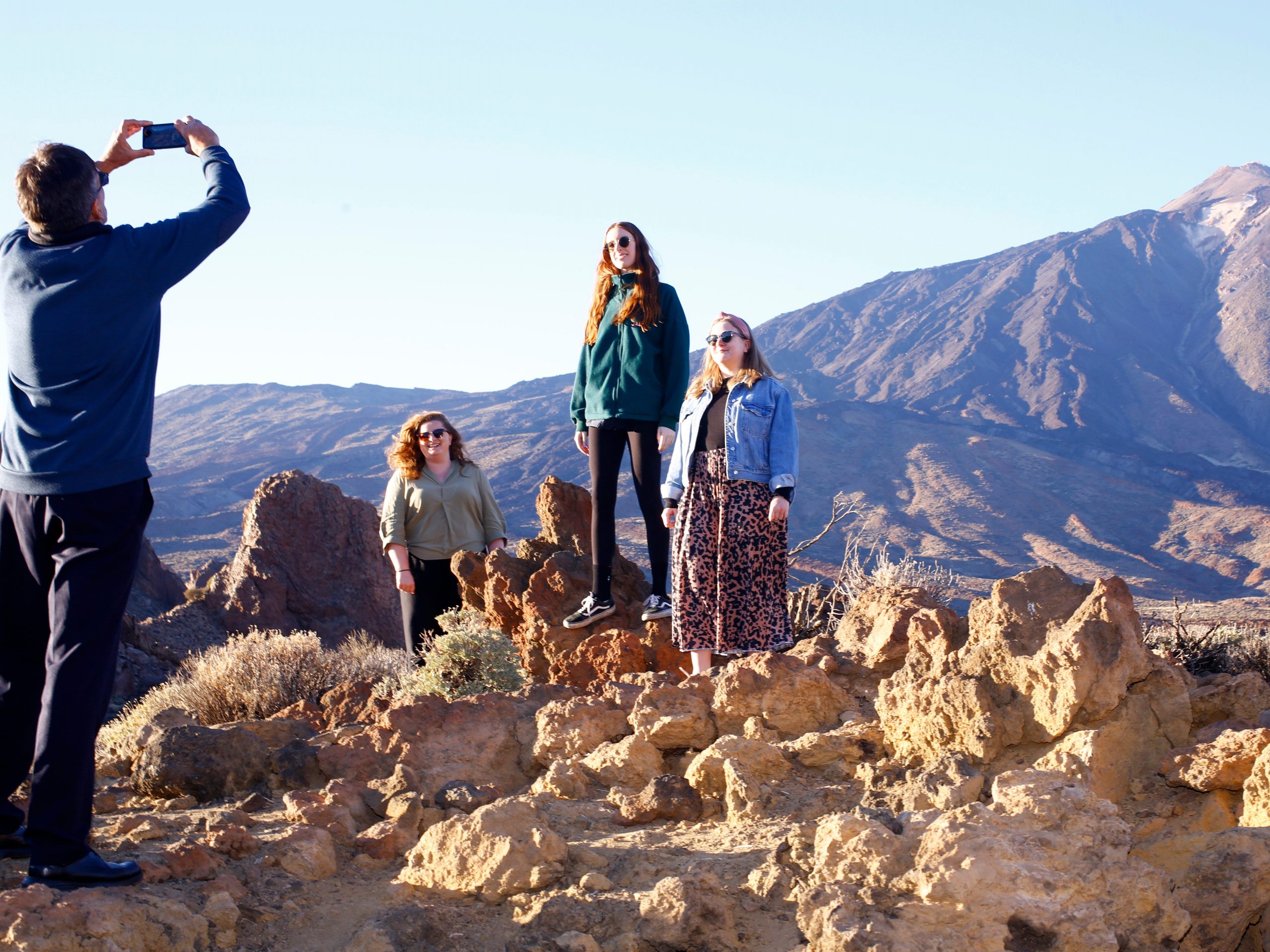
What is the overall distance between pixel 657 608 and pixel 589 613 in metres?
0.35

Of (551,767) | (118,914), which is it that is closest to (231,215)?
(118,914)

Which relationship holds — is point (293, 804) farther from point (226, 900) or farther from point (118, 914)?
point (118, 914)

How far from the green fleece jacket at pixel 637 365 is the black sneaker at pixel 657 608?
2.61 feet

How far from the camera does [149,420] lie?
243 centimetres

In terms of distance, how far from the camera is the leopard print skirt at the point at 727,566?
446 centimetres

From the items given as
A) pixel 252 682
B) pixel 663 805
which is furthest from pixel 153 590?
pixel 663 805

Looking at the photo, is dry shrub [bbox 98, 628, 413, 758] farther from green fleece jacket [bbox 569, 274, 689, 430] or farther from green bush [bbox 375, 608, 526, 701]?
green fleece jacket [bbox 569, 274, 689, 430]

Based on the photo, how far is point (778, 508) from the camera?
431 cm

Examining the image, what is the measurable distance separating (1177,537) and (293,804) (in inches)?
2383

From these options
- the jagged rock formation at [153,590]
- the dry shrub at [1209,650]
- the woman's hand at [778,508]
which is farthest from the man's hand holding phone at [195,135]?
the jagged rock formation at [153,590]

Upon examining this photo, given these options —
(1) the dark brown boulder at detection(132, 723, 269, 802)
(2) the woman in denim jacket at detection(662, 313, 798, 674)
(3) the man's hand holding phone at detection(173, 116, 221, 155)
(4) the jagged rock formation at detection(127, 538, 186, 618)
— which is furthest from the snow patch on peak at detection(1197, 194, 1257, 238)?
(3) the man's hand holding phone at detection(173, 116, 221, 155)

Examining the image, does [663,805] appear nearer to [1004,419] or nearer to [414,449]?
[414,449]

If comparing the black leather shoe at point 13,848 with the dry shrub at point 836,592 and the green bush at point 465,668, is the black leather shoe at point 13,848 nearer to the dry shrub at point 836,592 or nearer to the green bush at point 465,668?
the green bush at point 465,668

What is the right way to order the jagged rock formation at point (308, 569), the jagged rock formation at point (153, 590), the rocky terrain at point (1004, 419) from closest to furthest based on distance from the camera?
the jagged rock formation at point (308, 569) < the jagged rock formation at point (153, 590) < the rocky terrain at point (1004, 419)
